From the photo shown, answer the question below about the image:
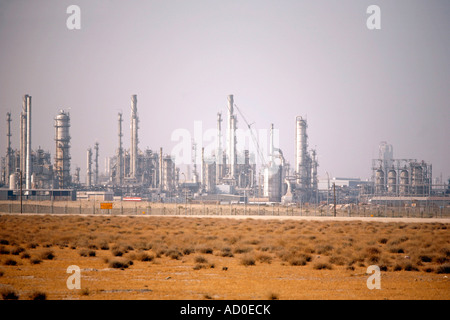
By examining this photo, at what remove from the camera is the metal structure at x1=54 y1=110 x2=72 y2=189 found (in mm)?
97125

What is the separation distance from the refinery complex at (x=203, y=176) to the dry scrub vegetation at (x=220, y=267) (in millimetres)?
70289

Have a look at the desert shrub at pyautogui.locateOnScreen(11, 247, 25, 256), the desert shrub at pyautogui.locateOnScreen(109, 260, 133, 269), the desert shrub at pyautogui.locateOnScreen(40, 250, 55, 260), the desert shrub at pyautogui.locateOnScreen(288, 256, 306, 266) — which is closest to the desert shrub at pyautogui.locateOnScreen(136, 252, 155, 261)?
the desert shrub at pyautogui.locateOnScreen(109, 260, 133, 269)

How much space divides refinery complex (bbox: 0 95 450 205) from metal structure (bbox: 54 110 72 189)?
18 centimetres

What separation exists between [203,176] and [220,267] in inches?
4036

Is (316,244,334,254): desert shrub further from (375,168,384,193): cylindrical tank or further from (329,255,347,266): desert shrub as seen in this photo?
(375,168,384,193): cylindrical tank

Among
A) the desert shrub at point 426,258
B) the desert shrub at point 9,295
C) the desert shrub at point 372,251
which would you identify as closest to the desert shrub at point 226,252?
the desert shrub at point 372,251

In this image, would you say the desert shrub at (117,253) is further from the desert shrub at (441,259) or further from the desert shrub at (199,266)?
the desert shrub at (441,259)

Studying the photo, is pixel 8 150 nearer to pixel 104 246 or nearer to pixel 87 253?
pixel 104 246

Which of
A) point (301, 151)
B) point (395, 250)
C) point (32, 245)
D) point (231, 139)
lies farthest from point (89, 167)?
point (395, 250)

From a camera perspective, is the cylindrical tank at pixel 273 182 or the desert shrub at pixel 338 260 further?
the cylindrical tank at pixel 273 182

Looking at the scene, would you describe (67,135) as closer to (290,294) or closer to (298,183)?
(298,183)

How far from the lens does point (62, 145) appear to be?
318ft

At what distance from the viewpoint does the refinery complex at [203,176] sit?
10006cm
